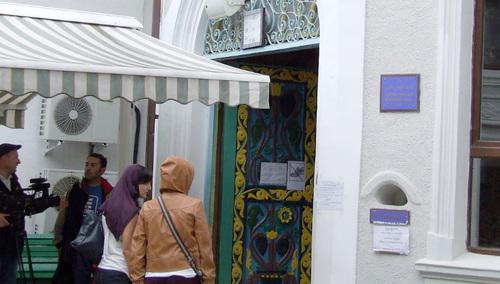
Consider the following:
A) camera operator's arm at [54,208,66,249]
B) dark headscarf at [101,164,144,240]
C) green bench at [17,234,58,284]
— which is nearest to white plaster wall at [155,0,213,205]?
camera operator's arm at [54,208,66,249]

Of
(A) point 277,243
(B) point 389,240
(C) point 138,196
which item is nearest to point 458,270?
(B) point 389,240

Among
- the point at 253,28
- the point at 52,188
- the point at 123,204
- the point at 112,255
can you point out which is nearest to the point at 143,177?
the point at 123,204

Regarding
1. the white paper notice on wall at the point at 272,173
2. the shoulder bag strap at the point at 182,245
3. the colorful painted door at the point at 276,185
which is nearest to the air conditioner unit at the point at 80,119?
the colorful painted door at the point at 276,185

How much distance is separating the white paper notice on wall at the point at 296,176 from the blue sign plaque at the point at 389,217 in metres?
2.37

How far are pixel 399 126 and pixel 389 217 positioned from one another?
0.64m

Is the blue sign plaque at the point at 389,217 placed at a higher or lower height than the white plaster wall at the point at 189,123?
lower

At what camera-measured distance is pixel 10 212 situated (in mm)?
8070

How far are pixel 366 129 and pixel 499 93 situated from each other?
96 centimetres

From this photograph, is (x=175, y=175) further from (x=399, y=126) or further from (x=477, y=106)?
(x=477, y=106)

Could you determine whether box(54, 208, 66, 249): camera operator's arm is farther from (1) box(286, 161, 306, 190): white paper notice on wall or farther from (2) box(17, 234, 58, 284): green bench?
(1) box(286, 161, 306, 190): white paper notice on wall

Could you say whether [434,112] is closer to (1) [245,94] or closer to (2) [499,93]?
(2) [499,93]

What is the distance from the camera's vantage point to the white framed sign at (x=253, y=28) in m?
8.57

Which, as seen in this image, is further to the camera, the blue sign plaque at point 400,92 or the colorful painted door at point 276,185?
the colorful painted door at point 276,185

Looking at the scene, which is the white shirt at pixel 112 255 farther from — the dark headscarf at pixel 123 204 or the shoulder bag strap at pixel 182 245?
the shoulder bag strap at pixel 182 245
